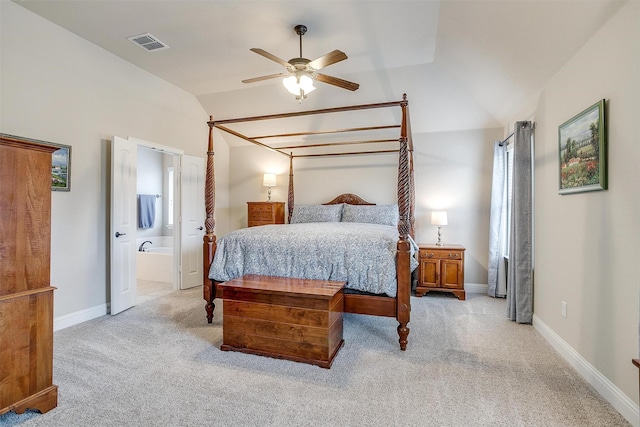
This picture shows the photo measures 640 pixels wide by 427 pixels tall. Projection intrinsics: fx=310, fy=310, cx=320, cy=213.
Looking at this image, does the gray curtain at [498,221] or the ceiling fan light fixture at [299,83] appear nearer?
the ceiling fan light fixture at [299,83]

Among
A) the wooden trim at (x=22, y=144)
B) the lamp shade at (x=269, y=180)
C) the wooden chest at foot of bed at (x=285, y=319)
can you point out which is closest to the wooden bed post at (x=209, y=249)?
the wooden chest at foot of bed at (x=285, y=319)

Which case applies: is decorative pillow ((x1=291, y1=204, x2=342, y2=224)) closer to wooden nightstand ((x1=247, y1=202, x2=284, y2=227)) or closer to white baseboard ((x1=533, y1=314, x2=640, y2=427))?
wooden nightstand ((x1=247, y1=202, x2=284, y2=227))

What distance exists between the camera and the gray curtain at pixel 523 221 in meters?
3.18

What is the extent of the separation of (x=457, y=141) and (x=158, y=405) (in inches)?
188

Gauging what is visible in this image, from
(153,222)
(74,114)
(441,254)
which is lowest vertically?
(441,254)

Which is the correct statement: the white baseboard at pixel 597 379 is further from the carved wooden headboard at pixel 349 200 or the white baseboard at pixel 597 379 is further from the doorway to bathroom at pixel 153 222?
the doorway to bathroom at pixel 153 222

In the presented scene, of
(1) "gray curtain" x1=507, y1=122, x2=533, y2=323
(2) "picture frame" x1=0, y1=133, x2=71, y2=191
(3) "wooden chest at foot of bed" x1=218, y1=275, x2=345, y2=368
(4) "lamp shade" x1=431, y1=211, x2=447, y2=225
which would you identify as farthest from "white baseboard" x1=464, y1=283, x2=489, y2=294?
(2) "picture frame" x1=0, y1=133, x2=71, y2=191

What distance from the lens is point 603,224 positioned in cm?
204

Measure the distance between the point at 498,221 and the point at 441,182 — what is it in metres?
0.98

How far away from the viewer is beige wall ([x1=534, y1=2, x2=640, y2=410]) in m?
1.77

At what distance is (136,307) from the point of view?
3.87 meters

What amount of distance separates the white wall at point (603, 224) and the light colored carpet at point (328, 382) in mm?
350

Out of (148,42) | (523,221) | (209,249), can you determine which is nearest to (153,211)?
(148,42)

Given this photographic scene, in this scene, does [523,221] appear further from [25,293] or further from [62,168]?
[62,168]
